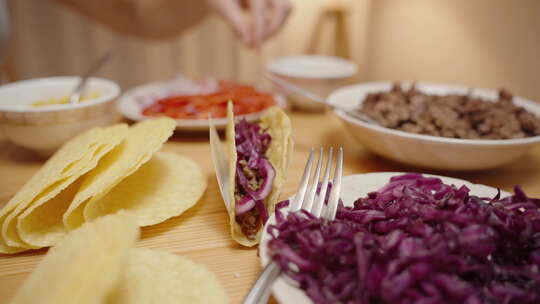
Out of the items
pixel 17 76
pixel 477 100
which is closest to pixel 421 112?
pixel 477 100

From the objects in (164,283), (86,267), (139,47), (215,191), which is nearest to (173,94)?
(215,191)

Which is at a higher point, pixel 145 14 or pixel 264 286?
pixel 145 14

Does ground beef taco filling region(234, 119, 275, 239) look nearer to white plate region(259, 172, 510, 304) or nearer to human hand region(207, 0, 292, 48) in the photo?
white plate region(259, 172, 510, 304)

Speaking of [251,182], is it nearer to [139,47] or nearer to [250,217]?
[250,217]

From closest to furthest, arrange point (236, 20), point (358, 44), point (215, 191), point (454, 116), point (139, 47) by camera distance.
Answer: point (215, 191)
point (454, 116)
point (236, 20)
point (139, 47)
point (358, 44)

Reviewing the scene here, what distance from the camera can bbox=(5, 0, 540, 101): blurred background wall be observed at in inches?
113

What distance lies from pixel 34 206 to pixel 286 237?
71cm

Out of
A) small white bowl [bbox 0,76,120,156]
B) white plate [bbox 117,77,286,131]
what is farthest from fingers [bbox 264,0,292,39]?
small white bowl [bbox 0,76,120,156]

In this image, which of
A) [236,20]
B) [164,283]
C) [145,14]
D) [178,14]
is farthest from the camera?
[178,14]

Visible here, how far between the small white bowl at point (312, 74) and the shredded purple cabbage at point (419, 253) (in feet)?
4.69

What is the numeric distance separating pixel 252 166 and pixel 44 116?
917mm

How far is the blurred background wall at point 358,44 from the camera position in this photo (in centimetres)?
288

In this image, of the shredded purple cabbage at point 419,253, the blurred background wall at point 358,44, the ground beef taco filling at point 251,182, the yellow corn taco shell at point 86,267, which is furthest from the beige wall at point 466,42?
the yellow corn taco shell at point 86,267

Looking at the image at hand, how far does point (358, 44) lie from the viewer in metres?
5.50
